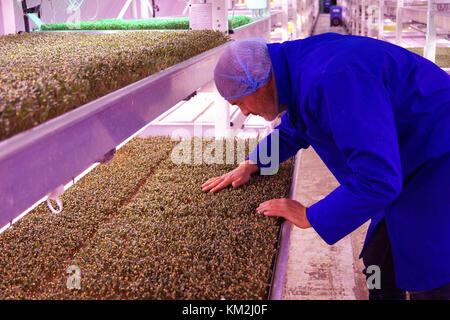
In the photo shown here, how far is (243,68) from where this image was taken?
1079mm

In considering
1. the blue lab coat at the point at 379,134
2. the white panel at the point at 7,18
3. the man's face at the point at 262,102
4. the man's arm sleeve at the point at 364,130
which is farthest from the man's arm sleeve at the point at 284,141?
the white panel at the point at 7,18

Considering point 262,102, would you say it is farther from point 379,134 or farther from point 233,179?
point 233,179

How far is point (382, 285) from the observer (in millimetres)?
1616

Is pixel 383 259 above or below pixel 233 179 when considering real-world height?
below

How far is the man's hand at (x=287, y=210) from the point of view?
1.28 meters

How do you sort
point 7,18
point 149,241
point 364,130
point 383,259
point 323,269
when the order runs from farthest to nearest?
point 323,269 → point 7,18 → point 383,259 → point 149,241 → point 364,130

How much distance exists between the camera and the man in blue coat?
0.97 meters

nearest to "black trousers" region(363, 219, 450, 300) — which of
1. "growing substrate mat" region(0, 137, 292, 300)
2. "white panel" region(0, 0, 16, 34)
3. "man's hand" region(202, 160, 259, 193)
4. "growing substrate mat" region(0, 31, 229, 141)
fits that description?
"growing substrate mat" region(0, 137, 292, 300)

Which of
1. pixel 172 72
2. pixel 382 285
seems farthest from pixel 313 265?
pixel 172 72

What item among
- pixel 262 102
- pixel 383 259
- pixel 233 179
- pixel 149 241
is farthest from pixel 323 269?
pixel 262 102

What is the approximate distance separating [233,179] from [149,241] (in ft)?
1.55

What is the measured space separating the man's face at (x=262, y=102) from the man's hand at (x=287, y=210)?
30 centimetres

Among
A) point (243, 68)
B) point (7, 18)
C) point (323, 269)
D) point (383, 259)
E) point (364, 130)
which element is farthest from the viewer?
point (323, 269)

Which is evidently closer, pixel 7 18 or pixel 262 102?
pixel 262 102
